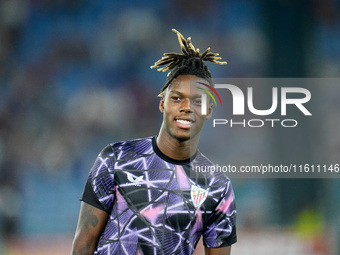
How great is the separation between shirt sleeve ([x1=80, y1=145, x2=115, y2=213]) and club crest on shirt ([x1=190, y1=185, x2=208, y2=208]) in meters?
0.49

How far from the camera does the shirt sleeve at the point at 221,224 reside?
3.21 metres

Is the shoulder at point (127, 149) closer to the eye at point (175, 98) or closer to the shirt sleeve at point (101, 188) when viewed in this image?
the shirt sleeve at point (101, 188)

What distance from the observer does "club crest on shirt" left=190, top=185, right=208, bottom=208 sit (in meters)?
3.14

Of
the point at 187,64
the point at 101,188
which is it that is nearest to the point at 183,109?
the point at 187,64

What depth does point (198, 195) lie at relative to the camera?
3160mm

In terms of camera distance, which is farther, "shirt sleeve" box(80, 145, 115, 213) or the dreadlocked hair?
the dreadlocked hair

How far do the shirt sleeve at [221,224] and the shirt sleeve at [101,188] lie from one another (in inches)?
25.5

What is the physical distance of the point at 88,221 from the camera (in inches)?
122

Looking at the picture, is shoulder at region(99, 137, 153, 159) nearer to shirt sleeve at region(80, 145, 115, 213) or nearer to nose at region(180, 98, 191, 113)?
shirt sleeve at region(80, 145, 115, 213)

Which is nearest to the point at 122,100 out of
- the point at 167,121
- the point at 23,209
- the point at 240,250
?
the point at 23,209

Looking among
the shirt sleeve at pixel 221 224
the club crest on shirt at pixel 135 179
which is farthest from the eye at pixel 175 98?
the shirt sleeve at pixel 221 224

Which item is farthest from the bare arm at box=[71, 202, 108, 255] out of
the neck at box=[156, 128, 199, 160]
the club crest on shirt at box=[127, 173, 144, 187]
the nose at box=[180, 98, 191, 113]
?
the nose at box=[180, 98, 191, 113]

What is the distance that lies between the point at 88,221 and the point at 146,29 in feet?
9.47

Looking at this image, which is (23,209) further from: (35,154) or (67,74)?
(67,74)
